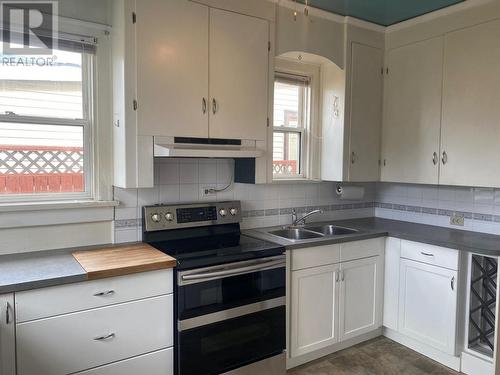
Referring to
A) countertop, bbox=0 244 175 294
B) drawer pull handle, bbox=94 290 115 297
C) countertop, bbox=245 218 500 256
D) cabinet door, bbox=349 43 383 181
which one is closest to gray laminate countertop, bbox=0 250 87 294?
countertop, bbox=0 244 175 294

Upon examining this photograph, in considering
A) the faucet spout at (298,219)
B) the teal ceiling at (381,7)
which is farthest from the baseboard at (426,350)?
the teal ceiling at (381,7)

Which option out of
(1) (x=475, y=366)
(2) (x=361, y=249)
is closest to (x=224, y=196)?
(2) (x=361, y=249)

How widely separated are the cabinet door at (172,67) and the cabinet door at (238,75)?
7cm

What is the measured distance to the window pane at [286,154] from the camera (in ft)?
10.5

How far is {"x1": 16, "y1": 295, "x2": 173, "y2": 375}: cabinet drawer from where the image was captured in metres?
1.75

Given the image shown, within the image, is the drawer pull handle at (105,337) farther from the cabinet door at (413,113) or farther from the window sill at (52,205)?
the cabinet door at (413,113)

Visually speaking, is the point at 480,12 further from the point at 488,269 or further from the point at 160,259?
the point at 160,259

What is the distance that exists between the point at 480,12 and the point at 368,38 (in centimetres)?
80

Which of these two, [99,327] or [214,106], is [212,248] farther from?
[214,106]

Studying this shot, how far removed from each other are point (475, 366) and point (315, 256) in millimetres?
1229

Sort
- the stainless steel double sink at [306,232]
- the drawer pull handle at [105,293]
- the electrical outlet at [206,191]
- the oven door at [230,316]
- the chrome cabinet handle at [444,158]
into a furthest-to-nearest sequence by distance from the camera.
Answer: the stainless steel double sink at [306,232]
the chrome cabinet handle at [444,158]
the electrical outlet at [206,191]
the oven door at [230,316]
the drawer pull handle at [105,293]

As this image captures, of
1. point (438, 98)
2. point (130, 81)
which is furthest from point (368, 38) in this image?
point (130, 81)

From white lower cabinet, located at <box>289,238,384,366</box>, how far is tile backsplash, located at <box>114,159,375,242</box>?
0.58 m

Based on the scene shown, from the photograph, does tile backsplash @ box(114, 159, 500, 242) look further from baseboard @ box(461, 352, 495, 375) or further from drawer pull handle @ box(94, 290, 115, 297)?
baseboard @ box(461, 352, 495, 375)
